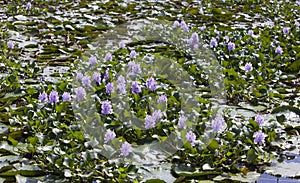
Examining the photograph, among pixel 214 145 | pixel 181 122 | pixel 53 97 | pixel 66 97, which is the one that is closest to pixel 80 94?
pixel 66 97

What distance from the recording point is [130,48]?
5988mm

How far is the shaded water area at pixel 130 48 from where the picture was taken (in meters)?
3.26

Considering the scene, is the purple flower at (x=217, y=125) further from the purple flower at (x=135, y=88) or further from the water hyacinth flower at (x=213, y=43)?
the water hyacinth flower at (x=213, y=43)

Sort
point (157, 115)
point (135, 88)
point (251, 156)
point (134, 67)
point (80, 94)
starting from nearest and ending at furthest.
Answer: point (251, 156) < point (157, 115) < point (80, 94) < point (135, 88) < point (134, 67)

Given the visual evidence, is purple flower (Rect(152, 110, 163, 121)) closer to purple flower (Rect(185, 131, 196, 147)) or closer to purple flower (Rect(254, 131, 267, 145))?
purple flower (Rect(185, 131, 196, 147))

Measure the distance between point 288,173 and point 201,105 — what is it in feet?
3.38

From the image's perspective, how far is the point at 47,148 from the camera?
11.0 feet

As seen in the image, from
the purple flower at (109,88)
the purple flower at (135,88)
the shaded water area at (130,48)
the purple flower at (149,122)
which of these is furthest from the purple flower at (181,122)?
the purple flower at (109,88)

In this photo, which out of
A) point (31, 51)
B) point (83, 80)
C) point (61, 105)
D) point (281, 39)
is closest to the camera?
point (61, 105)

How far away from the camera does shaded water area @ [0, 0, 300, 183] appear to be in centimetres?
326

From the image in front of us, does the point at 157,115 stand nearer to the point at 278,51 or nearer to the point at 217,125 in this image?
the point at 217,125

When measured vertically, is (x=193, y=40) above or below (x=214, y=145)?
below

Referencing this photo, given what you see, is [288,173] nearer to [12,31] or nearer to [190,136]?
[190,136]

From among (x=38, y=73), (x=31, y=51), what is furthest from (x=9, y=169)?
(x=31, y=51)
